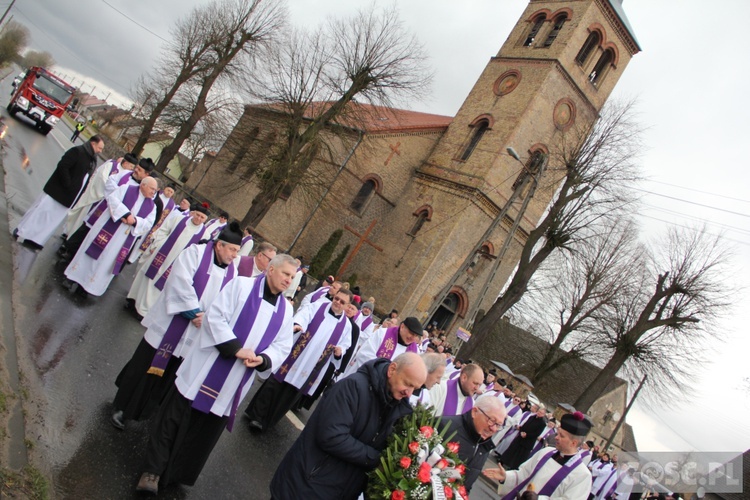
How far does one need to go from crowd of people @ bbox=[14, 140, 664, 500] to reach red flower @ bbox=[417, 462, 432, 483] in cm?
35

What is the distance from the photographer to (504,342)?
38.5 m

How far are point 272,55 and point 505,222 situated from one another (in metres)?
14.7

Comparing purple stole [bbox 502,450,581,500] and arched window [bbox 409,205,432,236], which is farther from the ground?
arched window [bbox 409,205,432,236]

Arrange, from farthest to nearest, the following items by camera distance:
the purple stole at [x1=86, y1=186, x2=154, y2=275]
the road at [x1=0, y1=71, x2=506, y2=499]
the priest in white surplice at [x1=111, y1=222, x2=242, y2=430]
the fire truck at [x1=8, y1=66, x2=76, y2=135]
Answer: the fire truck at [x1=8, y1=66, x2=76, y2=135]
the purple stole at [x1=86, y1=186, x2=154, y2=275]
the priest in white surplice at [x1=111, y1=222, x2=242, y2=430]
the road at [x1=0, y1=71, x2=506, y2=499]

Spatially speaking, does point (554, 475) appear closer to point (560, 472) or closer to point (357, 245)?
point (560, 472)

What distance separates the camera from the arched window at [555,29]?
23.5 m

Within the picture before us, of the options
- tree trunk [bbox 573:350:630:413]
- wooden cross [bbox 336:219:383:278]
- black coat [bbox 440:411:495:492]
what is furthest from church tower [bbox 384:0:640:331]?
black coat [bbox 440:411:495:492]

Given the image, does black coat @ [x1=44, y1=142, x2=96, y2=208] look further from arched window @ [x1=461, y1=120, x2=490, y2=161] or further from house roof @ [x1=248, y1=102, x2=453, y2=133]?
arched window @ [x1=461, y1=120, x2=490, y2=161]

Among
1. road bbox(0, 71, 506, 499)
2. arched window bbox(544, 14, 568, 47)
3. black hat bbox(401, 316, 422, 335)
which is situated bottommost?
road bbox(0, 71, 506, 499)

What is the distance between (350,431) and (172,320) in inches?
86.6

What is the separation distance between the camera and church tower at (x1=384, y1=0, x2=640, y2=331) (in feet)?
→ 72.0

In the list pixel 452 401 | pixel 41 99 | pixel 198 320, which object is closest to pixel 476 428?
pixel 452 401

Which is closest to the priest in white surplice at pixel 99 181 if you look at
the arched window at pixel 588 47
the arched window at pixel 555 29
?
the arched window at pixel 555 29

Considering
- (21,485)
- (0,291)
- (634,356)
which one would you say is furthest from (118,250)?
(634,356)
